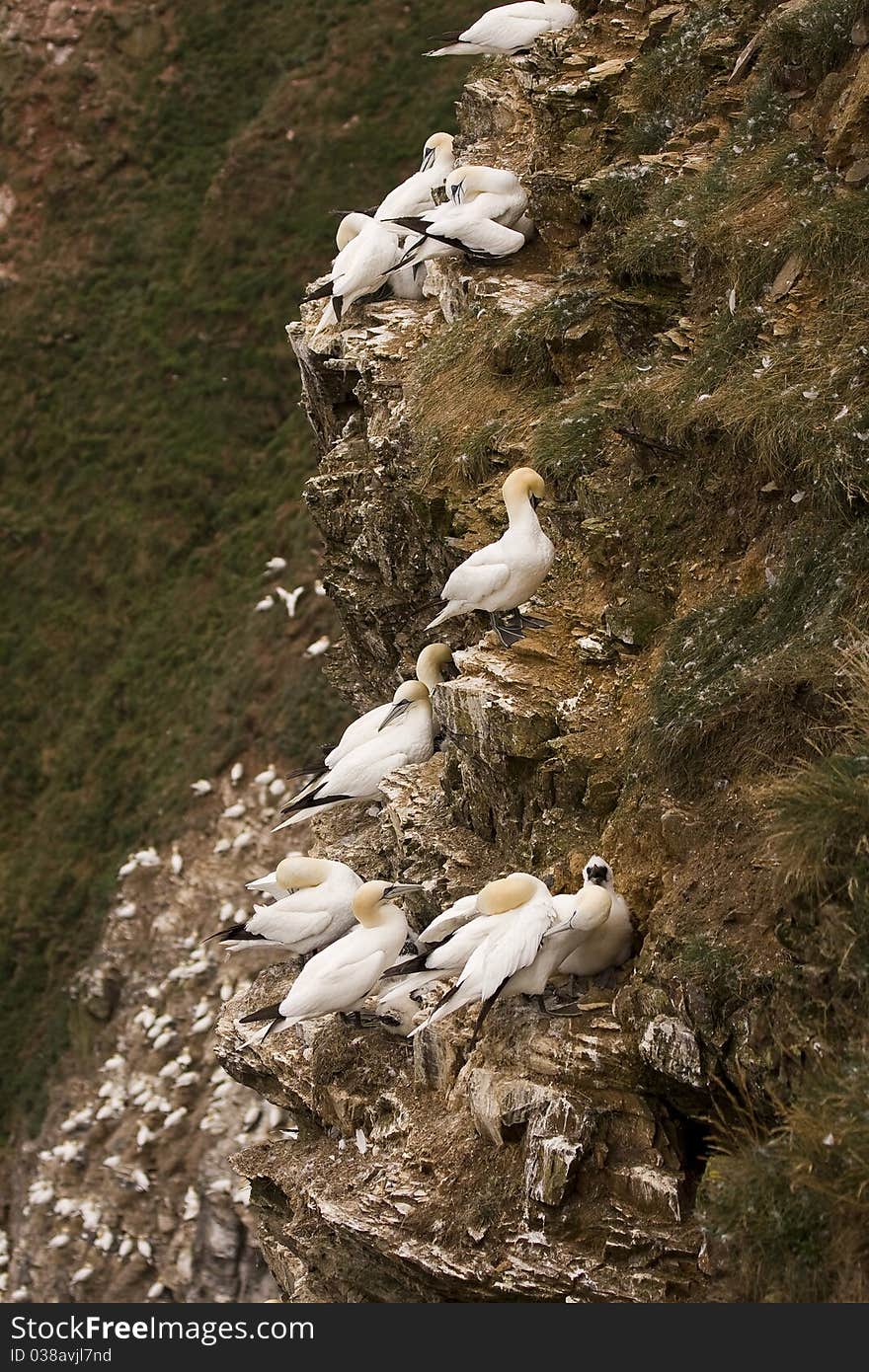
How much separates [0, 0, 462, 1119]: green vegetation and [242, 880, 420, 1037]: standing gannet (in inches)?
835

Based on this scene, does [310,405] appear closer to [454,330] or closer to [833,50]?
[454,330]

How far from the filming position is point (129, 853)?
31.3 meters

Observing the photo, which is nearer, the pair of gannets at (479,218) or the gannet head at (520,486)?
the gannet head at (520,486)

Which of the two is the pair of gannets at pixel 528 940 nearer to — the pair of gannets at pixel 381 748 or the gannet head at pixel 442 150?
the pair of gannets at pixel 381 748

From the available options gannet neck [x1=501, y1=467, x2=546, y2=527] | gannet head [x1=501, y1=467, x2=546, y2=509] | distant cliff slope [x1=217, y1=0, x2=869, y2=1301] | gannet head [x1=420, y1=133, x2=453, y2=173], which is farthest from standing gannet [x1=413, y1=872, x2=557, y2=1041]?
gannet head [x1=420, y1=133, x2=453, y2=173]

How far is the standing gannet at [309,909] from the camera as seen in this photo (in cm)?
878

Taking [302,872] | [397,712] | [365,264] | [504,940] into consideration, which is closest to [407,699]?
[397,712]

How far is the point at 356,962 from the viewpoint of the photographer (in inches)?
309

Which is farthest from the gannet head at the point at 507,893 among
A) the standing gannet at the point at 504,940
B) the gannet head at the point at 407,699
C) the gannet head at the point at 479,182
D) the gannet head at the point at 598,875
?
the gannet head at the point at 479,182

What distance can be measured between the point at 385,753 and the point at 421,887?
1576 mm

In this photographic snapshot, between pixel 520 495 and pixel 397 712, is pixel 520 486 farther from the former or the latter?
pixel 397 712

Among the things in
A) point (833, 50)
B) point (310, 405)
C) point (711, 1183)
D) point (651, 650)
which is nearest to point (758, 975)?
point (711, 1183)

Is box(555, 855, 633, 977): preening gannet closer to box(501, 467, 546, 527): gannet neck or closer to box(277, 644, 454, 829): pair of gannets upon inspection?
box(501, 467, 546, 527): gannet neck

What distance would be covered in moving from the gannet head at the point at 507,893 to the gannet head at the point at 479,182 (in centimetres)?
634
